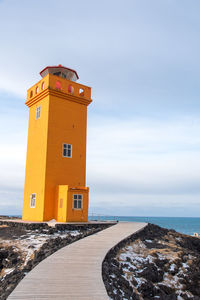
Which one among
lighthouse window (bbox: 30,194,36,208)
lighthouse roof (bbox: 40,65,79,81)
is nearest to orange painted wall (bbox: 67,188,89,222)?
lighthouse window (bbox: 30,194,36,208)

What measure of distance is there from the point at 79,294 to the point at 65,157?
51.1 ft

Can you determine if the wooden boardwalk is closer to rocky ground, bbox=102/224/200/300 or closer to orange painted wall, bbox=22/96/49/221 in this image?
rocky ground, bbox=102/224/200/300

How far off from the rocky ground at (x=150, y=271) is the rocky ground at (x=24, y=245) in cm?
285

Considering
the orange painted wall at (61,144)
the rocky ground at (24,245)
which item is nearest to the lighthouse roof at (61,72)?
the orange painted wall at (61,144)

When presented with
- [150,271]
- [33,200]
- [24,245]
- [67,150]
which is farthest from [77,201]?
[150,271]

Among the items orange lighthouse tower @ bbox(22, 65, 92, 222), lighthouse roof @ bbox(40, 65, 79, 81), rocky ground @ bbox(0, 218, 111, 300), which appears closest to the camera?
rocky ground @ bbox(0, 218, 111, 300)

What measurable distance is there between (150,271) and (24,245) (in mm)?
6309

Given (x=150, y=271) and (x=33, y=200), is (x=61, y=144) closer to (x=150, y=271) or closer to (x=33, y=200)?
(x=33, y=200)

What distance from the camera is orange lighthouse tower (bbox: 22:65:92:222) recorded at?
21734mm

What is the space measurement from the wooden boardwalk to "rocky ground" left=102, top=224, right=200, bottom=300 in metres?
0.52

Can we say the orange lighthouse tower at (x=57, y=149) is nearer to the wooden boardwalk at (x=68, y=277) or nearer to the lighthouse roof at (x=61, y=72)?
the lighthouse roof at (x=61, y=72)

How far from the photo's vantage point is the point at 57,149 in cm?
2303

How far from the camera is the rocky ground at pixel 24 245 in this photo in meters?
10.9

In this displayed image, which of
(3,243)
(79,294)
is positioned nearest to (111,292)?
(79,294)
